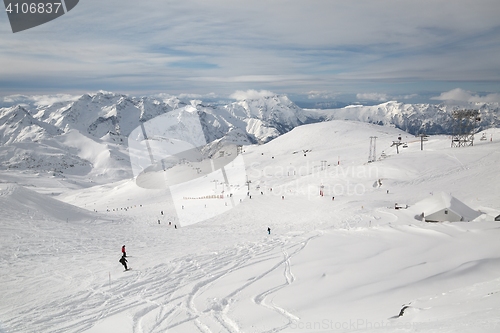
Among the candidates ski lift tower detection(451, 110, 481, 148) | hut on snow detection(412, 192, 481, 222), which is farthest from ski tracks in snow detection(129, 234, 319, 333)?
ski lift tower detection(451, 110, 481, 148)

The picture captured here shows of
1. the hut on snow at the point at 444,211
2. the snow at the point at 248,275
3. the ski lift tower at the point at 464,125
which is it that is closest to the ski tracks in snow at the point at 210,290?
the snow at the point at 248,275

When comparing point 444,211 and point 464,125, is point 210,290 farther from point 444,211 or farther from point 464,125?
point 464,125

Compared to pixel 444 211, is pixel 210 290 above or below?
above

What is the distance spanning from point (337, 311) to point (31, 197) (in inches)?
1509

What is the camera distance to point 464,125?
268 feet

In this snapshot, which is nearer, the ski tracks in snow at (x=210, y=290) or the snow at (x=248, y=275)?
the snow at (x=248, y=275)

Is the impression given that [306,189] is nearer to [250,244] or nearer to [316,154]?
[250,244]

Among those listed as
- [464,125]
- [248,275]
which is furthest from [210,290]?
[464,125]

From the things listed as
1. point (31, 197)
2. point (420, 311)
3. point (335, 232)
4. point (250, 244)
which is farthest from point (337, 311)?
point (31, 197)

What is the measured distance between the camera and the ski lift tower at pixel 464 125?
79.5 m

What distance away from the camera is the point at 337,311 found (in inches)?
444

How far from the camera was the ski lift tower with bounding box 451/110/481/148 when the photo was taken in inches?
3130

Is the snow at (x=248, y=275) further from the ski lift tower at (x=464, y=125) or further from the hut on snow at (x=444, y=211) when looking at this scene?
the ski lift tower at (x=464, y=125)

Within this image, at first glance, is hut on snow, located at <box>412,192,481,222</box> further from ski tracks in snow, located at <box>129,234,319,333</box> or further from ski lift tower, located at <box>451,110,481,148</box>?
ski lift tower, located at <box>451,110,481,148</box>
